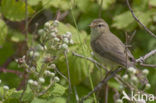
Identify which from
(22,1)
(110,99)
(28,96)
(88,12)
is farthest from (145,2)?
(28,96)

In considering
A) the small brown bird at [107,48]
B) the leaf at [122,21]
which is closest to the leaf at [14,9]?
the small brown bird at [107,48]

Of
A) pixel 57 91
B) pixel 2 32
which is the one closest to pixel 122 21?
pixel 2 32

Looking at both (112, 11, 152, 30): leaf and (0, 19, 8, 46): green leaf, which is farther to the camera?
(112, 11, 152, 30): leaf

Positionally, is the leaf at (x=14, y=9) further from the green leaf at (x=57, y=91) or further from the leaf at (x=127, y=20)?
the green leaf at (x=57, y=91)

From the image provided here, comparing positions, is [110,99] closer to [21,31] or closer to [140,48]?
[140,48]

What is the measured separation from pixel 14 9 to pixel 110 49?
3.76ft

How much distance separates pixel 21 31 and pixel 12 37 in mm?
413

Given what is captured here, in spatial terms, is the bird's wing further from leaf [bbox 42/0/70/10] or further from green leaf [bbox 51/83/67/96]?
green leaf [bbox 51/83/67/96]

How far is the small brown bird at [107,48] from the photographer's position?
3.48 meters

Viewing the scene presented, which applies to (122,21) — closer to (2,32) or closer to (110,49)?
(110,49)

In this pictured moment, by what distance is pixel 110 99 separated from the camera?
13.8 ft

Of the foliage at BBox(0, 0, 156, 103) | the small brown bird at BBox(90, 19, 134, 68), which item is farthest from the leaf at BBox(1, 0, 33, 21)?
the small brown bird at BBox(90, 19, 134, 68)

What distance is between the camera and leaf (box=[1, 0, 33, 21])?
3.54 metres

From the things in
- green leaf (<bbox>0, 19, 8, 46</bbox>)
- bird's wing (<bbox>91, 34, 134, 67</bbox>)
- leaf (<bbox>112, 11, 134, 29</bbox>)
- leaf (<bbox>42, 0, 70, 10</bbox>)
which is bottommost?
bird's wing (<bbox>91, 34, 134, 67</bbox>)
